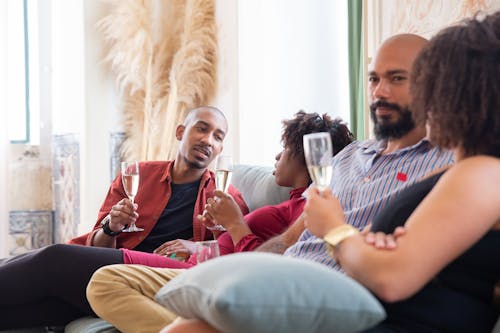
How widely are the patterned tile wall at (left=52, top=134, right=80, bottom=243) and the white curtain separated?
0.37 m

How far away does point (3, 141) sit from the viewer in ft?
17.4

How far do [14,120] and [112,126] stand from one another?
99cm

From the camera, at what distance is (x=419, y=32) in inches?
102

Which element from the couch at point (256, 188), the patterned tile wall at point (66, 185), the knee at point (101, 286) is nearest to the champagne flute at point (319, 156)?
the knee at point (101, 286)

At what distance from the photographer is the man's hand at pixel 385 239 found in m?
1.28

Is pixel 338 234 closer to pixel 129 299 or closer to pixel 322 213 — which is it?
pixel 322 213

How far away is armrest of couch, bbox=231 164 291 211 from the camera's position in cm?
289

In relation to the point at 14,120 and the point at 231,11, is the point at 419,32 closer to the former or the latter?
the point at 231,11

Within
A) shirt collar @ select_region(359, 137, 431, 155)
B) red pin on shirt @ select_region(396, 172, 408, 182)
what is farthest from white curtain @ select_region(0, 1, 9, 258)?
red pin on shirt @ select_region(396, 172, 408, 182)

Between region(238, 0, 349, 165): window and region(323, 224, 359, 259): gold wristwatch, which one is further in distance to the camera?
region(238, 0, 349, 165): window

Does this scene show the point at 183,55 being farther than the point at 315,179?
Yes

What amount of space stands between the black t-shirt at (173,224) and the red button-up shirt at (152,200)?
2 cm

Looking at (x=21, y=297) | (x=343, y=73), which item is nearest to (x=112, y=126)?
(x=343, y=73)

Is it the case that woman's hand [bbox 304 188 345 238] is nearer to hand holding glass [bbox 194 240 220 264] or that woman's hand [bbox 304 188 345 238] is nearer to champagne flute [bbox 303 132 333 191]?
champagne flute [bbox 303 132 333 191]
